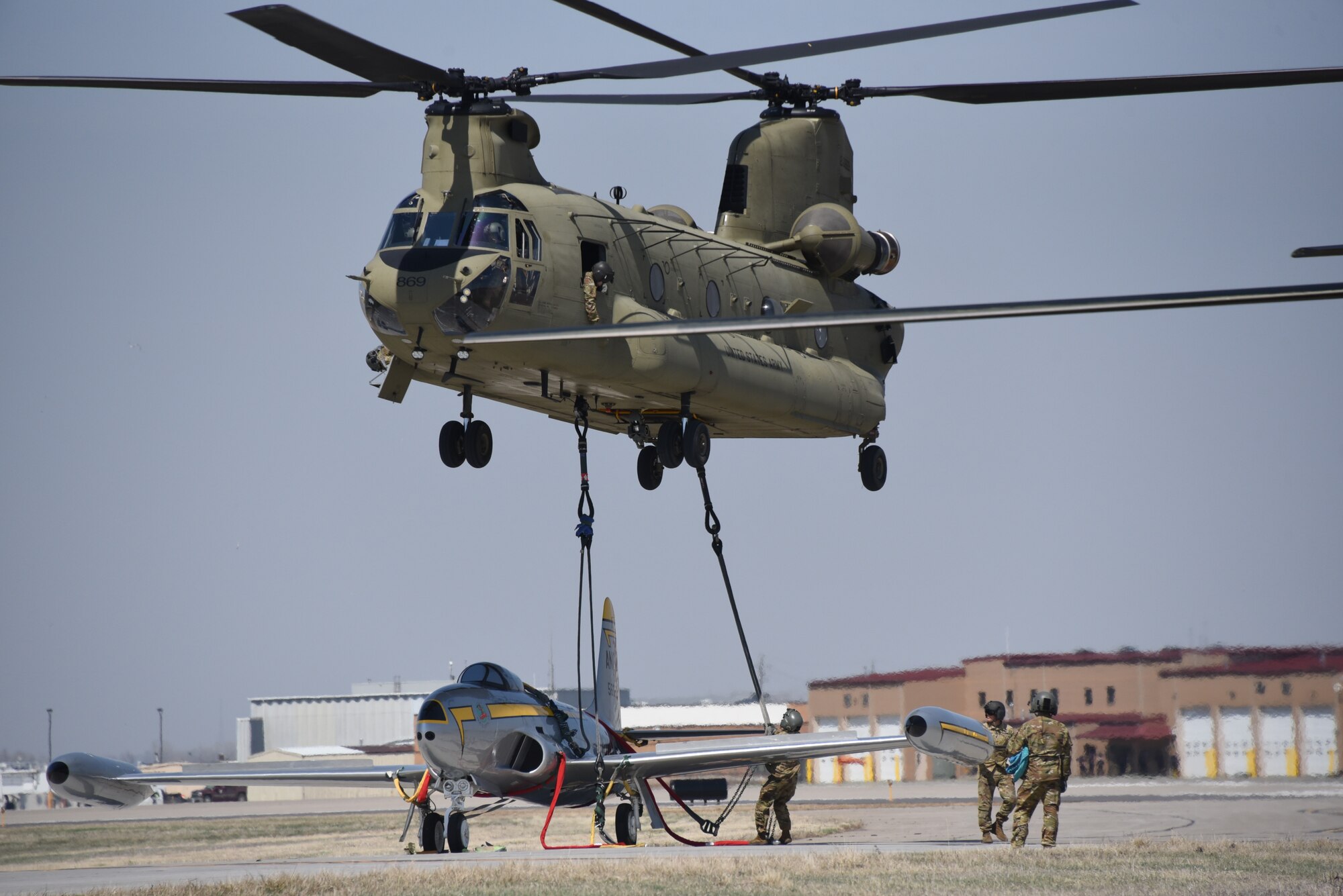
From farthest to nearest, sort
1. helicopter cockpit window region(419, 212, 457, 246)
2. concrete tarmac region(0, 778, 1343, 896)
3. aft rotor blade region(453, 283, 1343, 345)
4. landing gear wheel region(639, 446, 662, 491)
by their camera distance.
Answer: landing gear wheel region(639, 446, 662, 491), concrete tarmac region(0, 778, 1343, 896), helicopter cockpit window region(419, 212, 457, 246), aft rotor blade region(453, 283, 1343, 345)

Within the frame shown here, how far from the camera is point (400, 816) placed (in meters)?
46.0

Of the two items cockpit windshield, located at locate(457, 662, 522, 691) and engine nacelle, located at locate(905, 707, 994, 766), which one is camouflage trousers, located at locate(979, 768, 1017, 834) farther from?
cockpit windshield, located at locate(457, 662, 522, 691)

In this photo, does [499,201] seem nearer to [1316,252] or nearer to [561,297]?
[561,297]

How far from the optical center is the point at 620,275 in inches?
662

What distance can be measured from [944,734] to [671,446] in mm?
4598

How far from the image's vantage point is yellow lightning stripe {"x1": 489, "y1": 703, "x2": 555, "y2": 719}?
21031 millimetres

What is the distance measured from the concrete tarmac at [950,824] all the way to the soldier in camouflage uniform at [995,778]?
434 mm

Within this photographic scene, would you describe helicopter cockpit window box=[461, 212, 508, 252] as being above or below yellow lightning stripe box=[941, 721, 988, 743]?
above

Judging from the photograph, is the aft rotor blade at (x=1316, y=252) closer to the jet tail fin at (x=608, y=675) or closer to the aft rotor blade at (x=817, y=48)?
the aft rotor blade at (x=817, y=48)

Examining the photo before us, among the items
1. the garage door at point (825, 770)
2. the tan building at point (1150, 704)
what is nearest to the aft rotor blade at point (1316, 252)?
the tan building at point (1150, 704)

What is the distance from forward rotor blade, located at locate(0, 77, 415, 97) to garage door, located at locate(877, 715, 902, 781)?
43719 millimetres

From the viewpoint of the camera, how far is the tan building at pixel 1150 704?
39156 mm

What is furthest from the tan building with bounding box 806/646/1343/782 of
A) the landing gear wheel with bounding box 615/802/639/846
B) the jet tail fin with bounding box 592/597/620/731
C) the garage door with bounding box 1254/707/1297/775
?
the landing gear wheel with bounding box 615/802/639/846

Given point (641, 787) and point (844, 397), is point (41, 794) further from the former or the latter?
point (844, 397)
